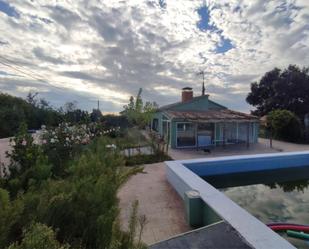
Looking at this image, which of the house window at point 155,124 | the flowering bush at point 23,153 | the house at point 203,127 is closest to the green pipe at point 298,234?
the flowering bush at point 23,153

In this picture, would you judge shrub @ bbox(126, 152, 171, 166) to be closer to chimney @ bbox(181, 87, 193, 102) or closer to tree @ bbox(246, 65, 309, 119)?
chimney @ bbox(181, 87, 193, 102)

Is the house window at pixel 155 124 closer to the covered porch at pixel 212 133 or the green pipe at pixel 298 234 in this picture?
the covered porch at pixel 212 133

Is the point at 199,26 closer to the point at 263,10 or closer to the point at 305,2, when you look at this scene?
the point at 263,10

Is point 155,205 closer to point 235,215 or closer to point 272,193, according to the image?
point 235,215

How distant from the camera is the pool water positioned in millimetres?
8039

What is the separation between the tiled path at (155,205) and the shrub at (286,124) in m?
18.1

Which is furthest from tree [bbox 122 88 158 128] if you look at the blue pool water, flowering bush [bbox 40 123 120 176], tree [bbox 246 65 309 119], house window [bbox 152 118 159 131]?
tree [bbox 246 65 309 119]

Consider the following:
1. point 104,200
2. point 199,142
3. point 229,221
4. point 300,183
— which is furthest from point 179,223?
point 199,142

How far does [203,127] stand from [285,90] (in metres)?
18.6

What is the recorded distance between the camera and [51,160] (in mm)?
7375

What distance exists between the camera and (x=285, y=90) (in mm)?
32875

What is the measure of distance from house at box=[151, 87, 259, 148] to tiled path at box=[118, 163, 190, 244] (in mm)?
8866

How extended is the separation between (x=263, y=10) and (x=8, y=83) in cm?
2515

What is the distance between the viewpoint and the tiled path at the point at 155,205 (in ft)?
19.1
